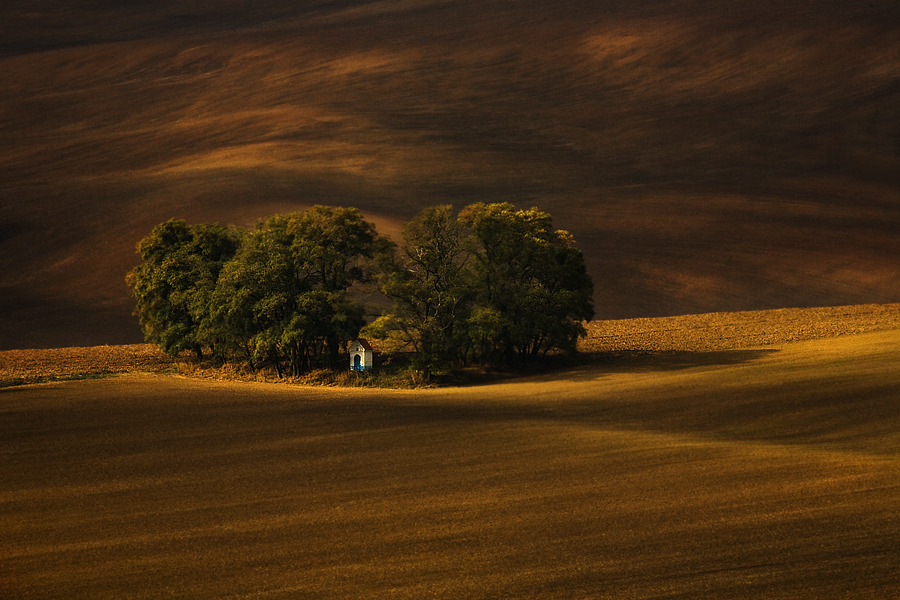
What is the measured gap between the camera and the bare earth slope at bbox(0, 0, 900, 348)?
339ft

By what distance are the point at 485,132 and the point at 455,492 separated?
11412cm

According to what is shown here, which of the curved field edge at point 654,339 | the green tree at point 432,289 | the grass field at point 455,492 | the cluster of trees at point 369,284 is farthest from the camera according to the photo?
the curved field edge at point 654,339

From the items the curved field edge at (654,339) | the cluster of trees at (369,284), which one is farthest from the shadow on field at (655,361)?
the cluster of trees at (369,284)

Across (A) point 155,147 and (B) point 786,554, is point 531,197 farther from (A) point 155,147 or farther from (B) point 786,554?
(B) point 786,554

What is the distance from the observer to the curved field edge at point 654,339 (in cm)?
5309

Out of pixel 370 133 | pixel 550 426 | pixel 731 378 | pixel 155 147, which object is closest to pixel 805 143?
pixel 370 133

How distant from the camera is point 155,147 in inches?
5325

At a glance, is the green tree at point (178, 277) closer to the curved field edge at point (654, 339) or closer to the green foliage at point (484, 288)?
the curved field edge at point (654, 339)

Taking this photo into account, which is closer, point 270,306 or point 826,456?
point 826,456

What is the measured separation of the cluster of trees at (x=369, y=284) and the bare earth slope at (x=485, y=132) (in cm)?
3253

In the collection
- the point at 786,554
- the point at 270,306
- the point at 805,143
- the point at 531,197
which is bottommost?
the point at 786,554

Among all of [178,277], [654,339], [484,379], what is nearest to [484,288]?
[484,379]

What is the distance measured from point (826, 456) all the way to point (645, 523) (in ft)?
29.7

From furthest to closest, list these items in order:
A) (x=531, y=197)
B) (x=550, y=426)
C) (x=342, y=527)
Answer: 1. (x=531, y=197)
2. (x=550, y=426)
3. (x=342, y=527)
